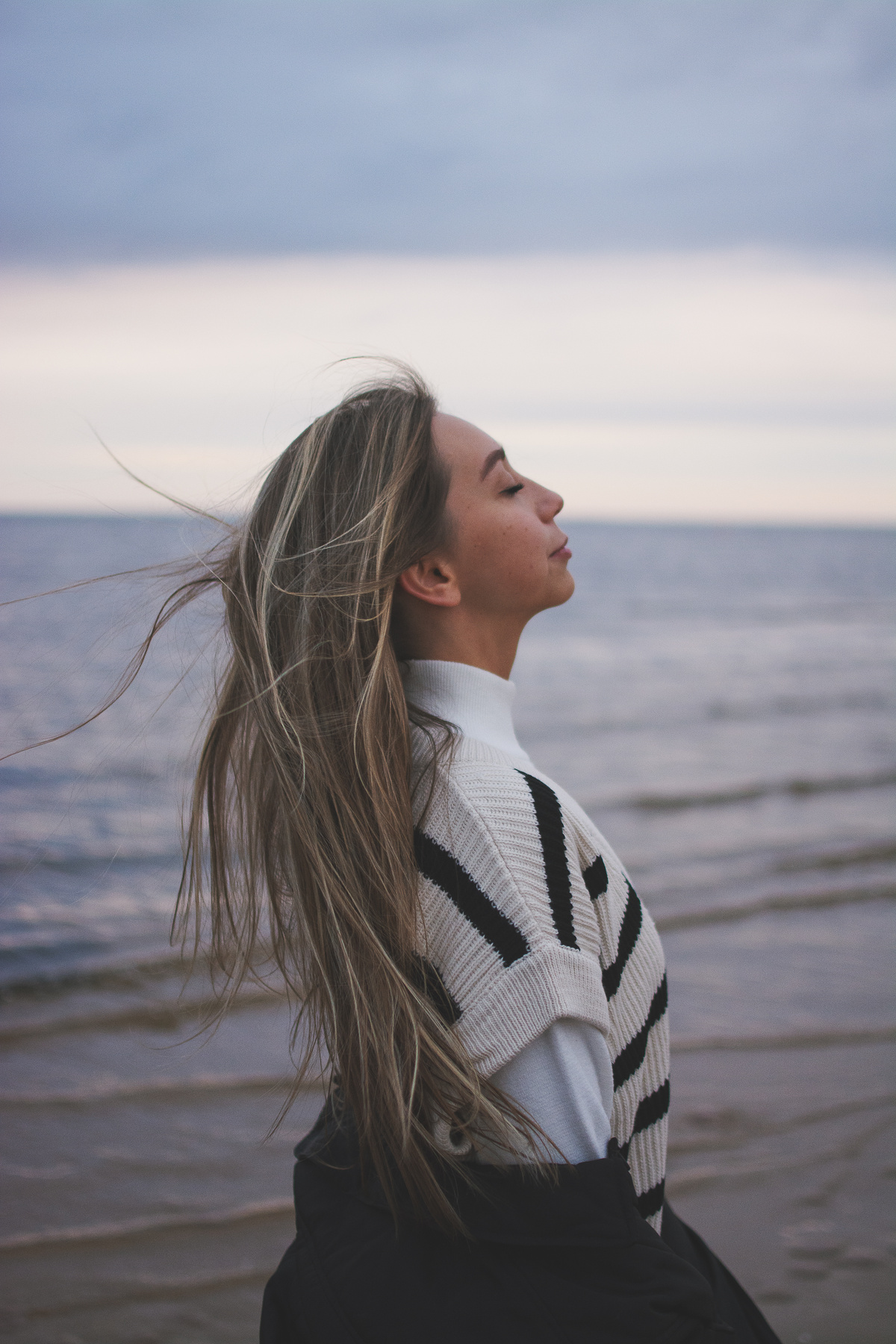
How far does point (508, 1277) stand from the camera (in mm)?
1385

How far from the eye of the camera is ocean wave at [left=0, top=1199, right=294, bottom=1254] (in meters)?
3.44

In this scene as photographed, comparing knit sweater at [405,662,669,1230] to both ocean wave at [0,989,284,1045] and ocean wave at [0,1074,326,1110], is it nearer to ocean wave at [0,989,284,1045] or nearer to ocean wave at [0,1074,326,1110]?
ocean wave at [0,1074,326,1110]

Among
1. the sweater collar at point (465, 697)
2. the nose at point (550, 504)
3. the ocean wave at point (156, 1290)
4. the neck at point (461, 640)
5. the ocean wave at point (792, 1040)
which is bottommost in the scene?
the ocean wave at point (792, 1040)

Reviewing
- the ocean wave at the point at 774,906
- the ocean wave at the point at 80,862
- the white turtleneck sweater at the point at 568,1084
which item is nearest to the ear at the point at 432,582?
the white turtleneck sweater at the point at 568,1084

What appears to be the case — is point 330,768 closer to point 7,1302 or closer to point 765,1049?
point 7,1302

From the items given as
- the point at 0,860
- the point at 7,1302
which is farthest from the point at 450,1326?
the point at 0,860

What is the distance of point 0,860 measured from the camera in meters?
7.77

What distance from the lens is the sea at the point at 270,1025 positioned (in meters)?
3.23

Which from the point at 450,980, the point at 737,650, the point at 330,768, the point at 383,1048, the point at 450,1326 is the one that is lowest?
the point at 737,650

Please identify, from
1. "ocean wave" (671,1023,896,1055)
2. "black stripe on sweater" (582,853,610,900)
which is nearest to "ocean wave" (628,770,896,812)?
"ocean wave" (671,1023,896,1055)

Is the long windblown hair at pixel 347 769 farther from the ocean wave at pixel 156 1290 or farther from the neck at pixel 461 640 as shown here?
the ocean wave at pixel 156 1290

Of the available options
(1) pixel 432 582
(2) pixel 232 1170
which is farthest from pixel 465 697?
(2) pixel 232 1170

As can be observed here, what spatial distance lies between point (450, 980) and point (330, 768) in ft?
1.27

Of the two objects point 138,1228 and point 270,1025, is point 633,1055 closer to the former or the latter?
point 138,1228
